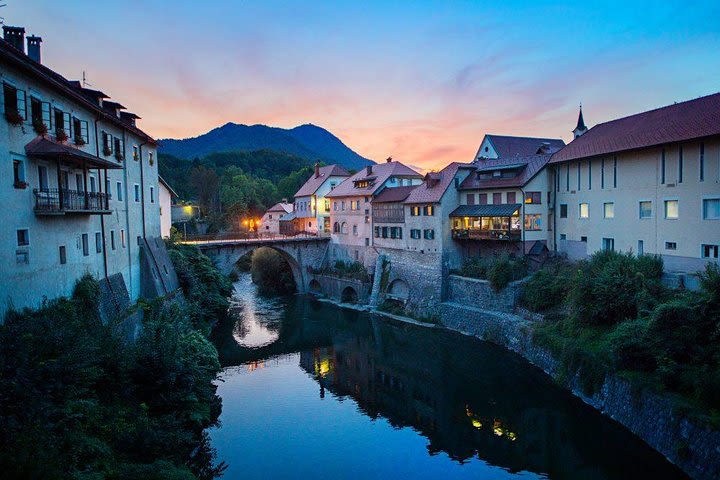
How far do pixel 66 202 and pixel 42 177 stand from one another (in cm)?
132

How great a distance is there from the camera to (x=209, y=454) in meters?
19.2

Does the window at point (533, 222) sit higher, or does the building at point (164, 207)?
the building at point (164, 207)

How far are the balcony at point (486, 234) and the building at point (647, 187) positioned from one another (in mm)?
3151

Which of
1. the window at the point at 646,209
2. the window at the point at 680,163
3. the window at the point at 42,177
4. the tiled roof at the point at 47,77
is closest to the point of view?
the tiled roof at the point at 47,77

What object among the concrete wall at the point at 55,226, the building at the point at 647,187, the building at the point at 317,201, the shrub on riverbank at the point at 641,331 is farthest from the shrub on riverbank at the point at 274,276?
the shrub on riverbank at the point at 641,331

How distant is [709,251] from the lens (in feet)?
83.9

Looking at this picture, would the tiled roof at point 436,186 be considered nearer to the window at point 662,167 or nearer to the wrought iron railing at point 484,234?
the wrought iron railing at point 484,234

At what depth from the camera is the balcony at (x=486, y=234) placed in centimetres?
3695

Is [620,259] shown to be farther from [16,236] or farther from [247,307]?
[247,307]

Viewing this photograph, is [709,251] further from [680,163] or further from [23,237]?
[23,237]

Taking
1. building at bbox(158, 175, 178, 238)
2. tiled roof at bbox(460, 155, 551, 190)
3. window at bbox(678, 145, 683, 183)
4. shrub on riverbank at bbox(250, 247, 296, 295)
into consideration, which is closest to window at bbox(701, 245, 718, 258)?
window at bbox(678, 145, 683, 183)

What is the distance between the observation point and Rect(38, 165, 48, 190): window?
1903 centimetres

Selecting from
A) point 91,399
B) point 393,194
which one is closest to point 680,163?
point 393,194

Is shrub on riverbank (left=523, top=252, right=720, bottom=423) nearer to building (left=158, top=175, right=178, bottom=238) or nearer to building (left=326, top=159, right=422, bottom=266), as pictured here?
building (left=326, top=159, right=422, bottom=266)
